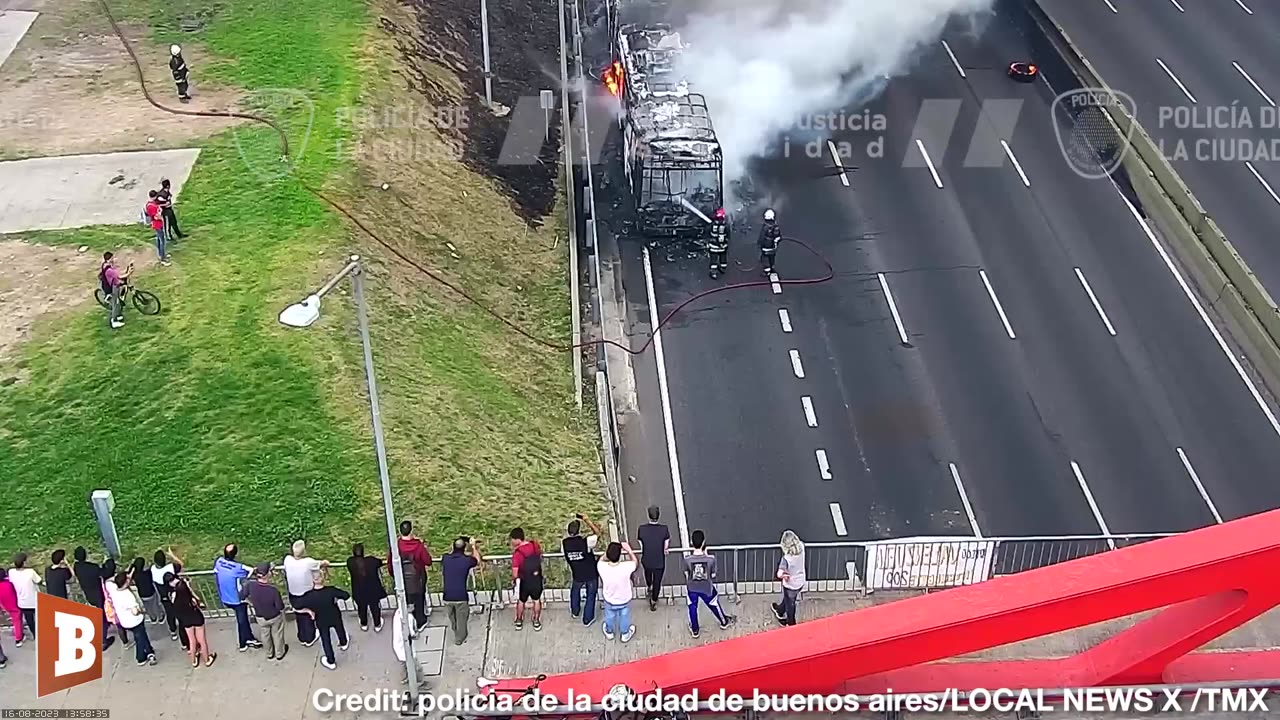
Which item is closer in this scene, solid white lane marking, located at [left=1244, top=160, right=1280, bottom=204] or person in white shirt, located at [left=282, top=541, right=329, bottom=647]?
person in white shirt, located at [left=282, top=541, right=329, bottom=647]

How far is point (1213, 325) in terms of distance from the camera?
25.5 m

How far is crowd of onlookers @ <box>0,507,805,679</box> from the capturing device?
14.9m

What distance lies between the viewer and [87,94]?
96.6ft

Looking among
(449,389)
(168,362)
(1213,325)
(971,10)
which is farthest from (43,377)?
(971,10)

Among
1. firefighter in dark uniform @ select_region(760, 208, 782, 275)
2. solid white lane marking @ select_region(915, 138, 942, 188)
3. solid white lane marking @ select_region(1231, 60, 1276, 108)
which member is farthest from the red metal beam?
solid white lane marking @ select_region(1231, 60, 1276, 108)

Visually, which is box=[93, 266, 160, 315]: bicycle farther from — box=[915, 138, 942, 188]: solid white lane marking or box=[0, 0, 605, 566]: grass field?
box=[915, 138, 942, 188]: solid white lane marking

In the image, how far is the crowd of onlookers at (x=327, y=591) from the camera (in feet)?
48.8

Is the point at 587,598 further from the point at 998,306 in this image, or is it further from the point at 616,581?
the point at 998,306

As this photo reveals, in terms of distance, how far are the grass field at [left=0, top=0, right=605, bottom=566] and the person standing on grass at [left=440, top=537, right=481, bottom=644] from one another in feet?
9.04

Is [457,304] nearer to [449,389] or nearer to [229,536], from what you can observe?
[449,389]

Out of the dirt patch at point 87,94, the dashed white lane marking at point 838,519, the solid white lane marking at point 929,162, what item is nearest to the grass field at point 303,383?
the dirt patch at point 87,94

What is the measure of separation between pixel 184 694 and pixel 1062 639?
10852 mm

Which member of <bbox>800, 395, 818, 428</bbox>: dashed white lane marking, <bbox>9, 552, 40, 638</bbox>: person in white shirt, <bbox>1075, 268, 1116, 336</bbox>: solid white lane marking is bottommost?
<bbox>9, 552, 40, 638</bbox>: person in white shirt

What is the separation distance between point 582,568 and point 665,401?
871 centimetres
